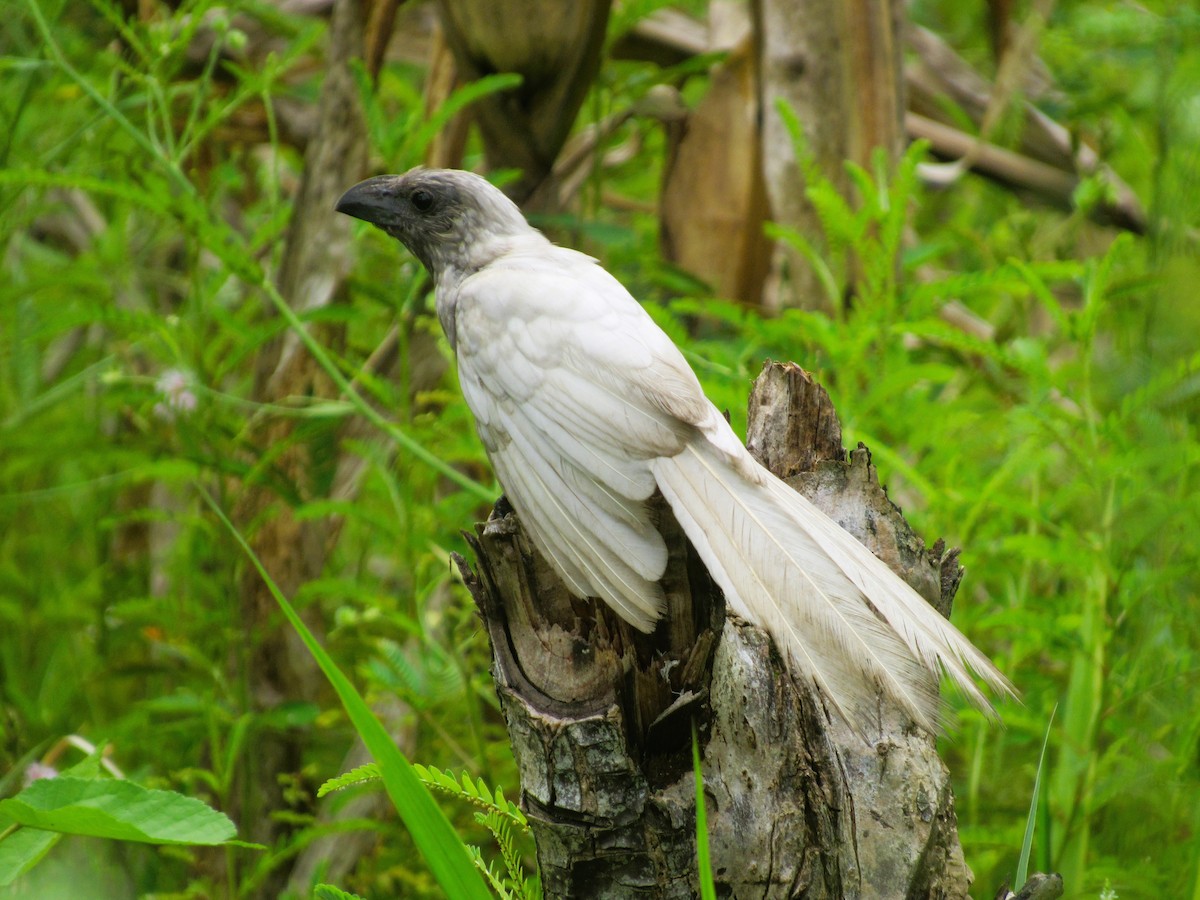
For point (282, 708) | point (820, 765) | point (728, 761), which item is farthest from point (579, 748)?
point (282, 708)

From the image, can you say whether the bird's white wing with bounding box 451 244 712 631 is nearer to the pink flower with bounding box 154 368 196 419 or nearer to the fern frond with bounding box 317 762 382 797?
the fern frond with bounding box 317 762 382 797

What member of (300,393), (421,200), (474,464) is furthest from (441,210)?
(474,464)

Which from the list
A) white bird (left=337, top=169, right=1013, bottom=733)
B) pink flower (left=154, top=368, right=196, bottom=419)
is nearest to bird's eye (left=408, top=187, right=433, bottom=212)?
white bird (left=337, top=169, right=1013, bottom=733)

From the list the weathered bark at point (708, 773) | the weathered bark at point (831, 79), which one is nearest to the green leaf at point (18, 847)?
the weathered bark at point (708, 773)

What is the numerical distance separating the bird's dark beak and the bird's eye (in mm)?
47

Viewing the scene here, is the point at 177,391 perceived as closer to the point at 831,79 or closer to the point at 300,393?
the point at 300,393

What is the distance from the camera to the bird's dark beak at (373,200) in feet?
8.01

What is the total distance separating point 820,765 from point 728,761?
0.14m

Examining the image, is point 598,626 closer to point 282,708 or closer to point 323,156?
point 282,708

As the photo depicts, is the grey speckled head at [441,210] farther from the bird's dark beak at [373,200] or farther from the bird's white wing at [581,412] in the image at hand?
the bird's white wing at [581,412]

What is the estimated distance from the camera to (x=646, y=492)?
1.82m

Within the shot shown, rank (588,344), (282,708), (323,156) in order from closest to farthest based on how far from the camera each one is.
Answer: (588,344) → (282,708) → (323,156)

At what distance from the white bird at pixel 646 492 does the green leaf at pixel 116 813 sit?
26.0 inches

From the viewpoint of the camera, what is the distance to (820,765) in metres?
1.63
